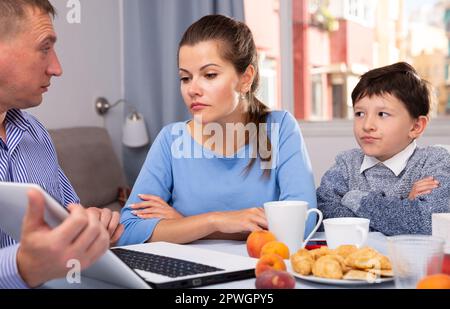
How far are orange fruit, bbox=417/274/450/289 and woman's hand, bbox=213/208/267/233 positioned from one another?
0.59m

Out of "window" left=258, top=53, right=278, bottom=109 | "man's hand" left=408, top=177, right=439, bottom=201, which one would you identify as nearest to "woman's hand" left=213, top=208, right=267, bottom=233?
"man's hand" left=408, top=177, right=439, bottom=201

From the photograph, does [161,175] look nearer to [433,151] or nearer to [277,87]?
[433,151]

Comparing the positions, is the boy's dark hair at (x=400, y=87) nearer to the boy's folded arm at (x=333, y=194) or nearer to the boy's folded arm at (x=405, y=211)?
the boy's folded arm at (x=333, y=194)

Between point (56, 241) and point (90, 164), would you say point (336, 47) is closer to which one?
point (90, 164)

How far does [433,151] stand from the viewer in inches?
71.9

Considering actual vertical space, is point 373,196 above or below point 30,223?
below

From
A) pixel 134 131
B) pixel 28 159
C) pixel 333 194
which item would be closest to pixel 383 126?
pixel 333 194

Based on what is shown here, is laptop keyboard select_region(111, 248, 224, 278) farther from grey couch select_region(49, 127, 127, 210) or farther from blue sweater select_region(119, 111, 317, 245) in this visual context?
grey couch select_region(49, 127, 127, 210)

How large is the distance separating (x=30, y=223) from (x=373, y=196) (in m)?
1.02

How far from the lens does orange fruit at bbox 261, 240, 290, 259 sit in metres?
1.21

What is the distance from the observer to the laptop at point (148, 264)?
93 centimetres

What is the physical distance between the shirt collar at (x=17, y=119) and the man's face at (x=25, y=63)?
31 mm

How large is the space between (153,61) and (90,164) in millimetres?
1059
